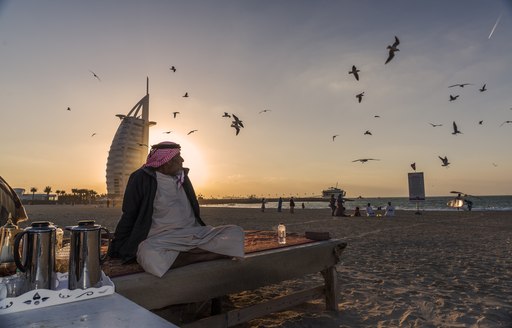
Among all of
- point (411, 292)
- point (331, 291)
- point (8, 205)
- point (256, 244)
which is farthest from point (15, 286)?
point (411, 292)

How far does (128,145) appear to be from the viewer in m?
74.3

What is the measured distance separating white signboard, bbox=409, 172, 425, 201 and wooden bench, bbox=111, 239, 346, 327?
2651cm

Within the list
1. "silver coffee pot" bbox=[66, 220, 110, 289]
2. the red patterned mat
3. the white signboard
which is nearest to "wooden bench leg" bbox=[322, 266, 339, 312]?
the red patterned mat

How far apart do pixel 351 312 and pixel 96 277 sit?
13.0 feet

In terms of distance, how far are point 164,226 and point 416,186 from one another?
95.3 feet

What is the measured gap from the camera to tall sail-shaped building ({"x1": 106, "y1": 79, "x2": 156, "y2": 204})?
7400cm

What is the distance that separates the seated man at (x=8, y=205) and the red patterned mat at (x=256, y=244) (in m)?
2.23

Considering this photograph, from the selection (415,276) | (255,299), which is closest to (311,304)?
(255,299)

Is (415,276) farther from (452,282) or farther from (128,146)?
(128,146)

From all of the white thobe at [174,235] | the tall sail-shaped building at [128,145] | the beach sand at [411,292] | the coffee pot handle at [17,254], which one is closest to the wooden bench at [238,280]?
the white thobe at [174,235]

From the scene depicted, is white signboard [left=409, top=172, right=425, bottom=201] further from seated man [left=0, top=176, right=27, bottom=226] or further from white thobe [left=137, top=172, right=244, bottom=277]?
seated man [left=0, top=176, right=27, bottom=226]

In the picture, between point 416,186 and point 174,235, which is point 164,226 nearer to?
point 174,235

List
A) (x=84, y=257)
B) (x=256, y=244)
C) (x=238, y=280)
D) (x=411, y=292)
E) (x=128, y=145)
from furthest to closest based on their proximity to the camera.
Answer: (x=128, y=145), (x=411, y=292), (x=256, y=244), (x=238, y=280), (x=84, y=257)

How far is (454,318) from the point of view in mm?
4410
